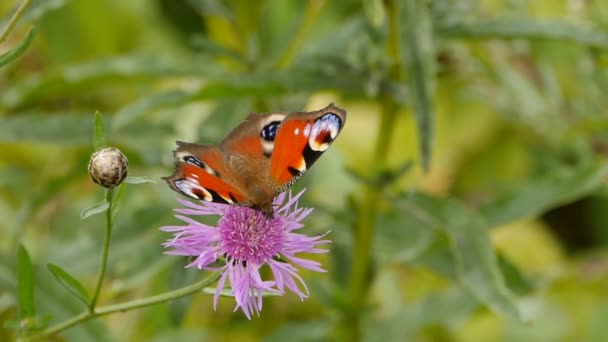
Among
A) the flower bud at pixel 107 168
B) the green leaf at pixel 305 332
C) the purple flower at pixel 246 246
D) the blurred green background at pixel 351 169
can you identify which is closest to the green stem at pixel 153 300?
the purple flower at pixel 246 246

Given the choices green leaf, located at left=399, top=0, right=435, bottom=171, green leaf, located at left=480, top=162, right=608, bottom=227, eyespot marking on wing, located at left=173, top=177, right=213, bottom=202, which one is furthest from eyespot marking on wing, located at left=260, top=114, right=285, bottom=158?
green leaf, located at left=480, top=162, right=608, bottom=227

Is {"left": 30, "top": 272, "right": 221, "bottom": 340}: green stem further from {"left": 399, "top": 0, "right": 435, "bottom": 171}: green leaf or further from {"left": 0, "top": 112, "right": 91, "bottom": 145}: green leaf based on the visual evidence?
{"left": 0, "top": 112, "right": 91, "bottom": 145}: green leaf

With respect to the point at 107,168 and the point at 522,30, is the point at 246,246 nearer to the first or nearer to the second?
the point at 107,168

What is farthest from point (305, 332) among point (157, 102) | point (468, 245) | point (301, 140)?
point (301, 140)

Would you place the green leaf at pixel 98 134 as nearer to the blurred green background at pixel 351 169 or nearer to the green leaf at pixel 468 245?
the blurred green background at pixel 351 169

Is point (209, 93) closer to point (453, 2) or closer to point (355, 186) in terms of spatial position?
point (453, 2)

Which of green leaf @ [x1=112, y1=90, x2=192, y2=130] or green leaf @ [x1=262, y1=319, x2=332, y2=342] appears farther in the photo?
green leaf @ [x1=262, y1=319, x2=332, y2=342]
